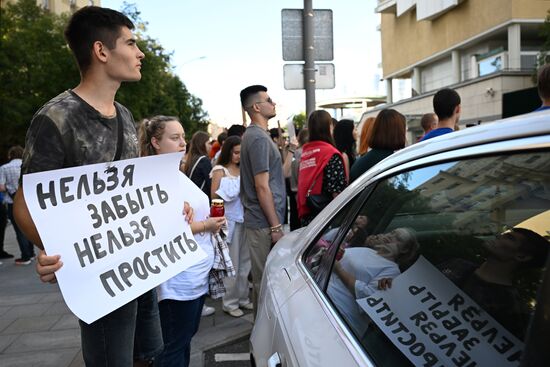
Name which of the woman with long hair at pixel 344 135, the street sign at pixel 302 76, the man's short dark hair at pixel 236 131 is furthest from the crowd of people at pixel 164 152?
the street sign at pixel 302 76

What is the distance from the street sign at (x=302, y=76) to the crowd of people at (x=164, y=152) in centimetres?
191

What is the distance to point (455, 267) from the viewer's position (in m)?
1.28

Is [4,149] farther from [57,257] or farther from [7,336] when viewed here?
[57,257]

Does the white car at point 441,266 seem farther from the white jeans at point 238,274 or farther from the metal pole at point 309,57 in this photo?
the metal pole at point 309,57

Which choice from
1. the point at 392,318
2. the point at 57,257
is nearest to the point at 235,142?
the point at 57,257

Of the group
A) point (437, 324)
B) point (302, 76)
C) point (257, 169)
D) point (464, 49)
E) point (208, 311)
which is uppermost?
point (464, 49)

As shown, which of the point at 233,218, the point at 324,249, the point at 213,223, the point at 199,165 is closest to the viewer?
the point at 324,249

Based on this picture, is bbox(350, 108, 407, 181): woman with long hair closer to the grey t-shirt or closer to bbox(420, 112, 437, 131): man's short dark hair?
the grey t-shirt

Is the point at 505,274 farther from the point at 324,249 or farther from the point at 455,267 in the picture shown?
the point at 324,249

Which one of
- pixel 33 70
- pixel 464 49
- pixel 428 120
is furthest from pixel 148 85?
pixel 428 120

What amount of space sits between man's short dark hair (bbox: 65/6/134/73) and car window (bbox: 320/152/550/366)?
1.22 m

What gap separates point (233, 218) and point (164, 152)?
86.5 inches

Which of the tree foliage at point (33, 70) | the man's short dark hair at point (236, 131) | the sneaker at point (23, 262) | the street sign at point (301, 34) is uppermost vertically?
the tree foliage at point (33, 70)

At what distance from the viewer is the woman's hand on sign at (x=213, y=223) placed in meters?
2.52
